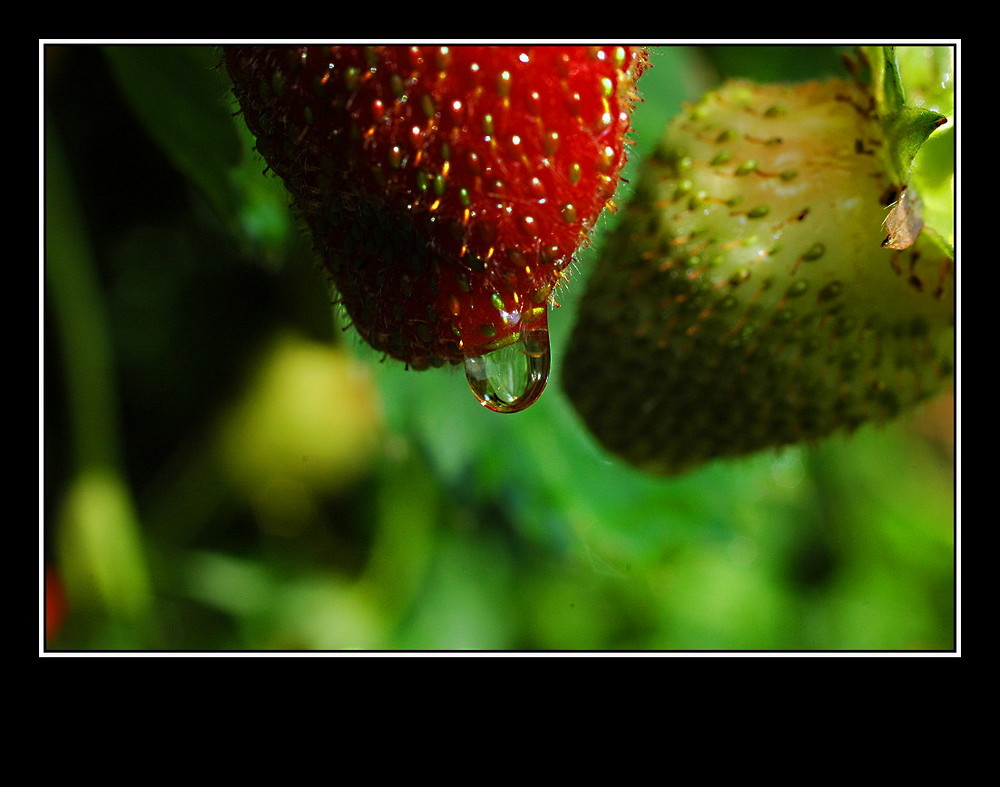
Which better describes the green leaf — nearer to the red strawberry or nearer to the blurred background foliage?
the blurred background foliage

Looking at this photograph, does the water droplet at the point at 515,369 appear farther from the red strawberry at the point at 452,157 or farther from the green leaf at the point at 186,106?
the green leaf at the point at 186,106

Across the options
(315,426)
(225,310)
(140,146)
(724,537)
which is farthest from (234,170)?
(724,537)

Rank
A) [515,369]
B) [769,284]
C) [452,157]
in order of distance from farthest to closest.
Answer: [769,284]
[515,369]
[452,157]

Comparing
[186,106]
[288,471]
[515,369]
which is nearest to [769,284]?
[515,369]

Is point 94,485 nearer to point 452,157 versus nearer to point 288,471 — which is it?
point 288,471

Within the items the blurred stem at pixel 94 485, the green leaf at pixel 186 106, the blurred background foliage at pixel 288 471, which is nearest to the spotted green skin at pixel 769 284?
the blurred background foliage at pixel 288 471

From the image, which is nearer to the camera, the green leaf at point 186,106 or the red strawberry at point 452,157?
the red strawberry at point 452,157
